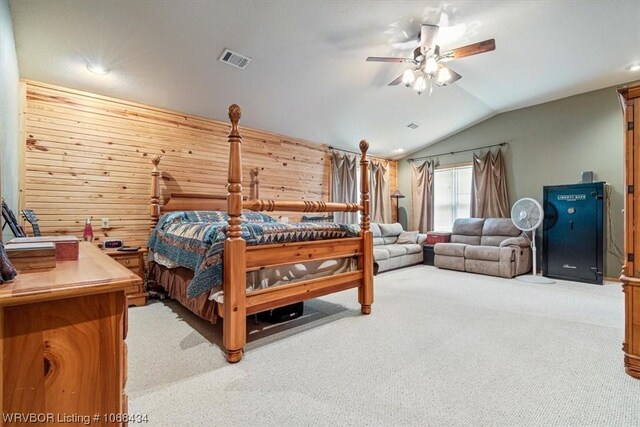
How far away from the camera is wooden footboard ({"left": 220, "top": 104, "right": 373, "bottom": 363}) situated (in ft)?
6.41

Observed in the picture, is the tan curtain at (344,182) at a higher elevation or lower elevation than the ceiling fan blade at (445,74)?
lower

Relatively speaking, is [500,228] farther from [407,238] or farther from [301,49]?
[301,49]

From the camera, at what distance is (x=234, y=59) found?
3182mm

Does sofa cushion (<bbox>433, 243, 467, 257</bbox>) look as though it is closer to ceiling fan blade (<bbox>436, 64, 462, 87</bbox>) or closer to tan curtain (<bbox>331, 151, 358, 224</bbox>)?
tan curtain (<bbox>331, 151, 358, 224</bbox>)

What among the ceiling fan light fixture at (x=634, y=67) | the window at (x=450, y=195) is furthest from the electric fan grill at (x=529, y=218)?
the ceiling fan light fixture at (x=634, y=67)

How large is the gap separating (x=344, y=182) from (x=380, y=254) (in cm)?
182

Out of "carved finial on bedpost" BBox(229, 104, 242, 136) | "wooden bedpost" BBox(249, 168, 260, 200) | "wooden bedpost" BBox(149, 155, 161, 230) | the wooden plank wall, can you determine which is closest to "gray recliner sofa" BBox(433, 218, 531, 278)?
"wooden bedpost" BBox(249, 168, 260, 200)

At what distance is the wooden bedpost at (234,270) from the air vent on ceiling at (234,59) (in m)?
1.49

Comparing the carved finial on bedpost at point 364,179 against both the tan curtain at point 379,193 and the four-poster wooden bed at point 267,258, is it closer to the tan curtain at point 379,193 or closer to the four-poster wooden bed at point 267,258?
the four-poster wooden bed at point 267,258

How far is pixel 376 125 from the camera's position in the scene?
17.5ft

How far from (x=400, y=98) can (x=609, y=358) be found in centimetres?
388

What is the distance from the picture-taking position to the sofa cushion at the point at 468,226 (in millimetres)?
5439

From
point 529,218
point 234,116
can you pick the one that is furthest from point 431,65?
point 529,218

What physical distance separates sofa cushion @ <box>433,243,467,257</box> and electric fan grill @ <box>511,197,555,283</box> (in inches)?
34.9
